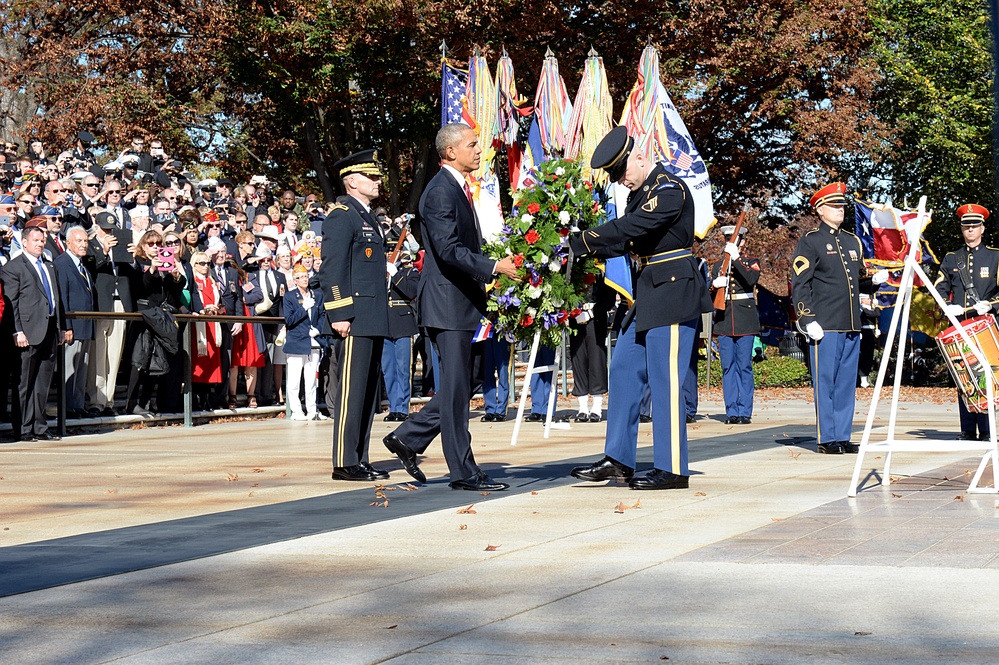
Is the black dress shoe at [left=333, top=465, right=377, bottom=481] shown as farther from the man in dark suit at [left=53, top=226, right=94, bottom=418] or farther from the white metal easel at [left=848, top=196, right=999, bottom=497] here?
the man in dark suit at [left=53, top=226, right=94, bottom=418]

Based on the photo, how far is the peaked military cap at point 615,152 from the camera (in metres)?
8.45

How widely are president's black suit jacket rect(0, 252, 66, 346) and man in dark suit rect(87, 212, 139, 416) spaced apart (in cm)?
140

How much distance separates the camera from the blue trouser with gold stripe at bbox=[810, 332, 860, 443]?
459 inches

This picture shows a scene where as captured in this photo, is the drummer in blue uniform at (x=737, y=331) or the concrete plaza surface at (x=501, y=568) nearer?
the concrete plaza surface at (x=501, y=568)

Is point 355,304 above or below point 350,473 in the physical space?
above

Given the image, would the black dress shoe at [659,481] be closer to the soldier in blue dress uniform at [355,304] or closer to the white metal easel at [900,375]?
the white metal easel at [900,375]

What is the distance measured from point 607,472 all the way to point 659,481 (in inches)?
19.1

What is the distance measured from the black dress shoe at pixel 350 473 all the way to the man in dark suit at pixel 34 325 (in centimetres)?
529

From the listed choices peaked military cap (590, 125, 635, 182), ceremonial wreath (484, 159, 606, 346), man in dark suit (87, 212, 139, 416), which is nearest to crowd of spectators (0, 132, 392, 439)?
man in dark suit (87, 212, 139, 416)

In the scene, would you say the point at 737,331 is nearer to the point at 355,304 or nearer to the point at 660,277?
the point at 355,304

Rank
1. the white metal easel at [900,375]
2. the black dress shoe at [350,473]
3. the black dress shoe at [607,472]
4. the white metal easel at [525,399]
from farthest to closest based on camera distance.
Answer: the white metal easel at [525,399] → the black dress shoe at [350,473] → the black dress shoe at [607,472] → the white metal easel at [900,375]

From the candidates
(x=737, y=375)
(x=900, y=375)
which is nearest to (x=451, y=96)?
(x=737, y=375)

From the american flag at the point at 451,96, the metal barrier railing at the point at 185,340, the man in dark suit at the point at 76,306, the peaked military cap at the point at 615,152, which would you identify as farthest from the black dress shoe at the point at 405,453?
the american flag at the point at 451,96

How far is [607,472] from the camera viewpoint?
8.91 metres
